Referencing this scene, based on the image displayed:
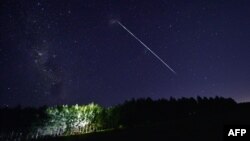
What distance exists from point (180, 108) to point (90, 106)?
1289 cm

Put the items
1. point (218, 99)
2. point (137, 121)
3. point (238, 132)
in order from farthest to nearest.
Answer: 1. point (218, 99)
2. point (137, 121)
3. point (238, 132)

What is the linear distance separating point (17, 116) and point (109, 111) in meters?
13.3

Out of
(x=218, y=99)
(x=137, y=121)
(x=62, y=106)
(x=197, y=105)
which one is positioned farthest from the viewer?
(x=218, y=99)

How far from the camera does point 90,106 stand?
137 feet

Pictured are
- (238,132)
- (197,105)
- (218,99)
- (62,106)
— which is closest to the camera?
(238,132)

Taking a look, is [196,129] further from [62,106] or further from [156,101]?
[62,106]

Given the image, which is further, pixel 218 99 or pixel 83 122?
pixel 218 99

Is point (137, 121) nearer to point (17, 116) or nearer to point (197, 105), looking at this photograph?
point (197, 105)

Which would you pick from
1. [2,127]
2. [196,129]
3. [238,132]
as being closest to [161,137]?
[196,129]

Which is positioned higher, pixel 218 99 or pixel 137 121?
pixel 218 99

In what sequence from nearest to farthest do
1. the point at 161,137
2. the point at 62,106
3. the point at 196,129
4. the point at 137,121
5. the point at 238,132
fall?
the point at 238,132
the point at 161,137
the point at 196,129
the point at 137,121
the point at 62,106

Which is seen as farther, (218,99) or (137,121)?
(218,99)

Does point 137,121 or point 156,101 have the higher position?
point 156,101

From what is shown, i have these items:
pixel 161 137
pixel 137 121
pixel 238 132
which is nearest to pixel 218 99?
pixel 137 121
